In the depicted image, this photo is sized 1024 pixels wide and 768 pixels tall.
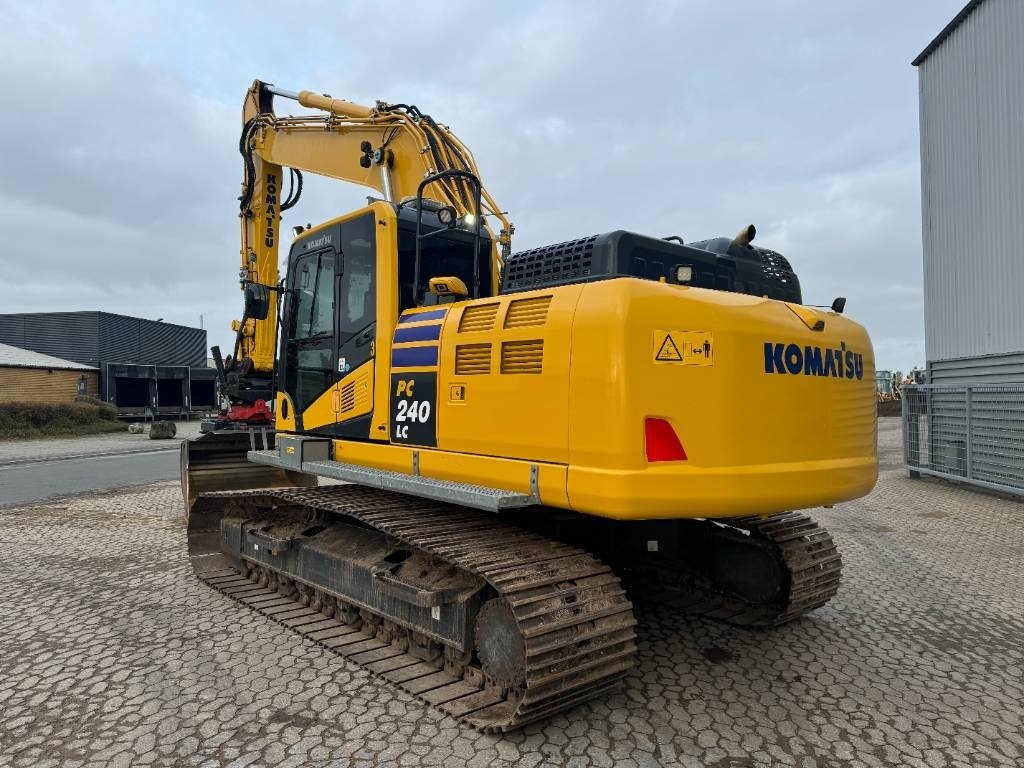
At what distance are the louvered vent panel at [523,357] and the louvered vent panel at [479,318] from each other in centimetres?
22

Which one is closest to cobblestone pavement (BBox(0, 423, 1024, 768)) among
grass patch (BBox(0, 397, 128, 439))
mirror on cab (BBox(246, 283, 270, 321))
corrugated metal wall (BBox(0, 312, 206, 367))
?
mirror on cab (BBox(246, 283, 270, 321))

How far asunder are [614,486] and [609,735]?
1266 mm

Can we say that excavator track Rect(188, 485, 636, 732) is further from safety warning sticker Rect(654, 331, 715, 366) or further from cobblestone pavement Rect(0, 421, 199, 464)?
cobblestone pavement Rect(0, 421, 199, 464)

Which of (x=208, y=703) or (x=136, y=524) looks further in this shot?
(x=136, y=524)

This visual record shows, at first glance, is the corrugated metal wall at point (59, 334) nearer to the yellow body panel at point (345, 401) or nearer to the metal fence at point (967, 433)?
the yellow body panel at point (345, 401)

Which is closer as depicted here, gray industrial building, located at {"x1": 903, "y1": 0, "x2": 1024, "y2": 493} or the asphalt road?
gray industrial building, located at {"x1": 903, "y1": 0, "x2": 1024, "y2": 493}

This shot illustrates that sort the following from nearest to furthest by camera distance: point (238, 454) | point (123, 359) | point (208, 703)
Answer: point (208, 703) < point (238, 454) < point (123, 359)

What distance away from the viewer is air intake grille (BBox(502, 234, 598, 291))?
3793mm

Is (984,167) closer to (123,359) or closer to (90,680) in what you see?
(90,680)

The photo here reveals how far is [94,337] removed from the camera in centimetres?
3841

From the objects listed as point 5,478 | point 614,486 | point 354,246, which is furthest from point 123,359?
point 614,486

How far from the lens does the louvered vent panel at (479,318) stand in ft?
12.1

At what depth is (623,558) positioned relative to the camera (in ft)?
16.8

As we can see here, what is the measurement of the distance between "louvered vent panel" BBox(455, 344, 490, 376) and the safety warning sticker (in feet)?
3.31
